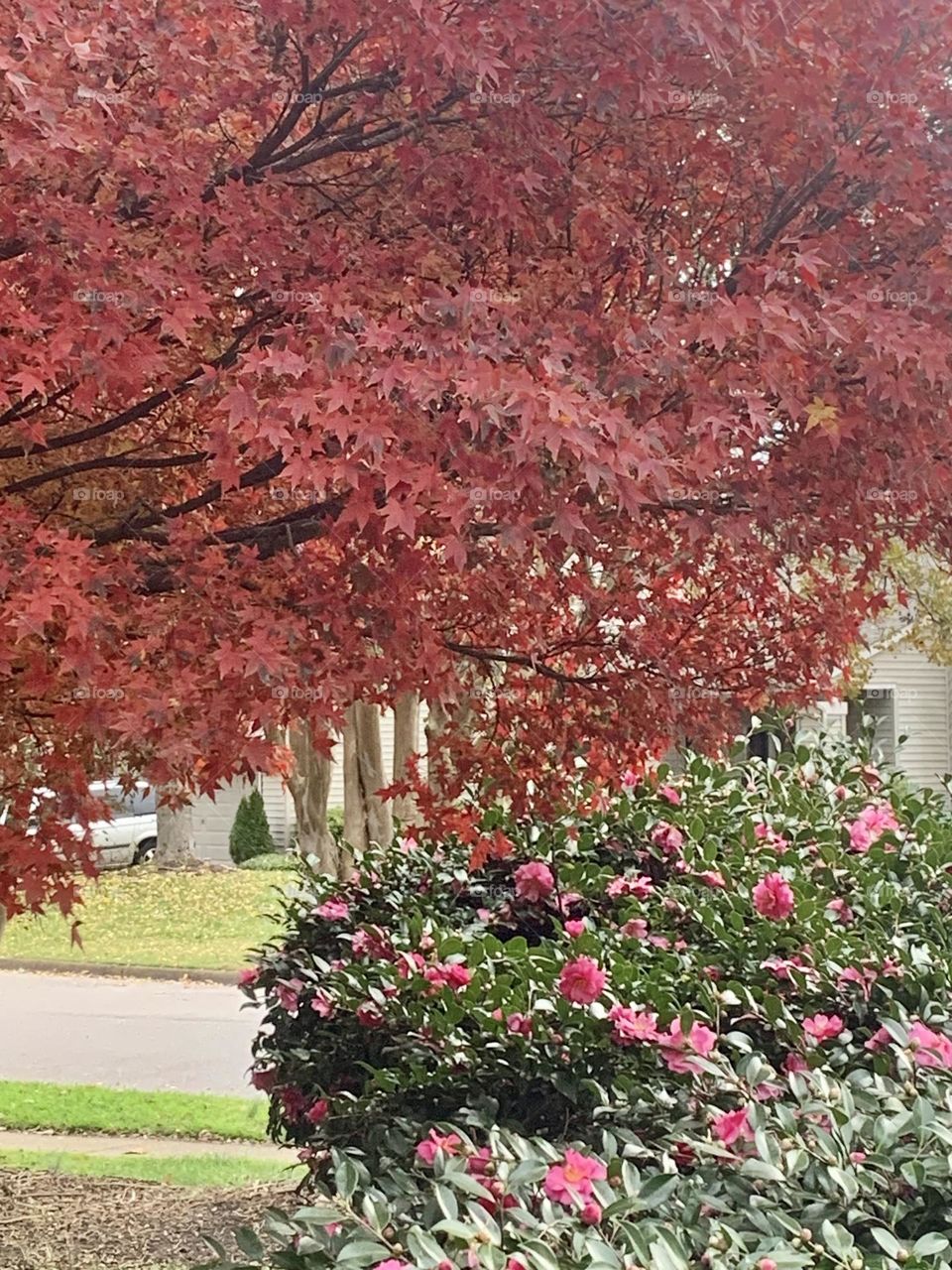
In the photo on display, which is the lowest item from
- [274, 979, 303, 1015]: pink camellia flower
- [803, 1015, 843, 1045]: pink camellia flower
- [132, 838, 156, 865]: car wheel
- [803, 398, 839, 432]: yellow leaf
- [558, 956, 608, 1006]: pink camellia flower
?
[132, 838, 156, 865]: car wheel

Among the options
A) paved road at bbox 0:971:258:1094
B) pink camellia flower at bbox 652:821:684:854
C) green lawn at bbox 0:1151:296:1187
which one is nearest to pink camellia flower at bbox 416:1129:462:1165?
pink camellia flower at bbox 652:821:684:854

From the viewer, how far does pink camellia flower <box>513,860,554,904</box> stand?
4.54 m

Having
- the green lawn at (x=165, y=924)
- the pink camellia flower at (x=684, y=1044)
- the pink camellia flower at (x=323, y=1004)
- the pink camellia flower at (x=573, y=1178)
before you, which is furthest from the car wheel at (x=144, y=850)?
the pink camellia flower at (x=573, y=1178)

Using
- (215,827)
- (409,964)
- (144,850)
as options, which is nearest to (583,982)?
(409,964)

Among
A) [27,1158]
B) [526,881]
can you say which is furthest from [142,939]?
[526,881]

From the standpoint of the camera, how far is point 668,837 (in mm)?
4738

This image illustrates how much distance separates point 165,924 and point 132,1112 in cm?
829

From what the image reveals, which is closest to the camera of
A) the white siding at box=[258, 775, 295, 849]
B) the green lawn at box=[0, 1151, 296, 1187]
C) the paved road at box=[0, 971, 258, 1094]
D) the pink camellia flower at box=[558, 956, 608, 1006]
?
the pink camellia flower at box=[558, 956, 608, 1006]

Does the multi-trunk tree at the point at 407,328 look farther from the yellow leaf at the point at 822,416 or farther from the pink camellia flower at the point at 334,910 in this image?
the pink camellia flower at the point at 334,910

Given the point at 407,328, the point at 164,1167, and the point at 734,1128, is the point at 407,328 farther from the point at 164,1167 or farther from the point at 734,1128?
the point at 164,1167

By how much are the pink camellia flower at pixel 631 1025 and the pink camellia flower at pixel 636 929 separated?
61 centimetres

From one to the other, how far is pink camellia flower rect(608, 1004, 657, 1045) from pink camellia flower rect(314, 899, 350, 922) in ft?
5.99

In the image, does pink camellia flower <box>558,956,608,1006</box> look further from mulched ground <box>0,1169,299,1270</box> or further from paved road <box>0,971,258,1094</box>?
paved road <box>0,971,258,1094</box>

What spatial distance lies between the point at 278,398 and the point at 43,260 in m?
0.67
